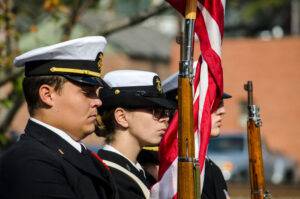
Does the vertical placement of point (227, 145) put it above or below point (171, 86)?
above

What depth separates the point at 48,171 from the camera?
3.80 metres

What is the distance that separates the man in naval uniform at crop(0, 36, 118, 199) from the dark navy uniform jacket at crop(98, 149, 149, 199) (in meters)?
0.60

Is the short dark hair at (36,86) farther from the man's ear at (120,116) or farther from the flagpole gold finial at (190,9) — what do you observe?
the man's ear at (120,116)

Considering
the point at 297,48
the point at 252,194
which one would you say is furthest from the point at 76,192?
the point at 297,48

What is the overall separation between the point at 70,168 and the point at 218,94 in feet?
3.94

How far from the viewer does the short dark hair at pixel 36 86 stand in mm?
4043

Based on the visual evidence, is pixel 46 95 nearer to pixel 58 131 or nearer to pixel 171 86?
pixel 58 131

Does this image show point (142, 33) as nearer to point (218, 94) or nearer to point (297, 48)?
point (297, 48)

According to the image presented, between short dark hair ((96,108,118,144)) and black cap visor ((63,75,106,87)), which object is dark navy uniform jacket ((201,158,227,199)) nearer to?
short dark hair ((96,108,118,144))

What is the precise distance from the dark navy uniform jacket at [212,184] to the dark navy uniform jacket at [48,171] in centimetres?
150

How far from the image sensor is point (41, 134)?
158 inches

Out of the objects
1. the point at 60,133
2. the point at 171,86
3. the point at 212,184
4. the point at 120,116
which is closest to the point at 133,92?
the point at 120,116

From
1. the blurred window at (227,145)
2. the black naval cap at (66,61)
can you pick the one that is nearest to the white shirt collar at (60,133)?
the black naval cap at (66,61)

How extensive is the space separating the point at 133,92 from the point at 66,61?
1.04 m
